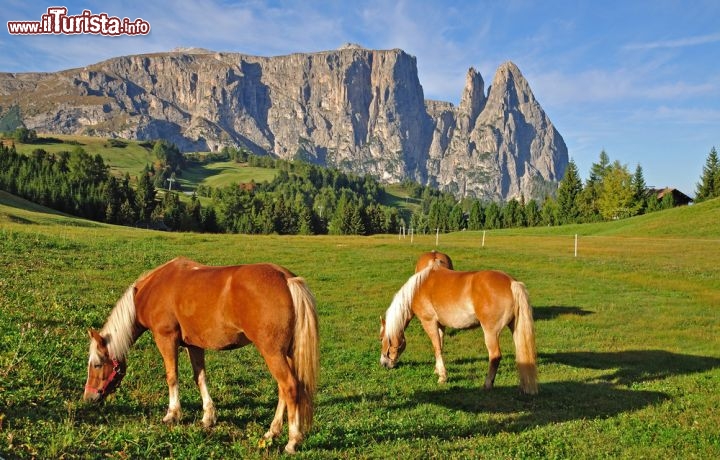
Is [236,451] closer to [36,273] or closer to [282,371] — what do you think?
[282,371]

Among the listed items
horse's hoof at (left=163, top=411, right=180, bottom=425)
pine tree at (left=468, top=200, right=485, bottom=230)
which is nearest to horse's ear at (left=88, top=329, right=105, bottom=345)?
horse's hoof at (left=163, top=411, right=180, bottom=425)

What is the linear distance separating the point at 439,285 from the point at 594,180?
370 ft

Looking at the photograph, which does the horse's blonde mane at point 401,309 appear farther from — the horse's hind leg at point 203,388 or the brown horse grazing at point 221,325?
the horse's hind leg at point 203,388

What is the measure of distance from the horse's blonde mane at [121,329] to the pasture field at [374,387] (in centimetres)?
89

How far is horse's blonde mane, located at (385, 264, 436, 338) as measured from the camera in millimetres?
11445

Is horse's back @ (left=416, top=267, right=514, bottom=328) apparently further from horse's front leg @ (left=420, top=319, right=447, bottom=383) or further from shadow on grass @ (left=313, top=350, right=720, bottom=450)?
shadow on grass @ (left=313, top=350, right=720, bottom=450)

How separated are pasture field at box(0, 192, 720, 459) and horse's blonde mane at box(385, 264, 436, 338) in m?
1.03

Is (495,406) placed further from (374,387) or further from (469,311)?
(374,387)

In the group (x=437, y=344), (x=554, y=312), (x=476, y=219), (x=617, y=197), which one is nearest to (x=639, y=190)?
(x=617, y=197)

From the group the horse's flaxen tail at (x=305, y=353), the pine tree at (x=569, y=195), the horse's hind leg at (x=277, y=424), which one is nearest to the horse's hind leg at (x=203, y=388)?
the horse's hind leg at (x=277, y=424)

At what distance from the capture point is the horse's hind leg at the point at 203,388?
6988 mm

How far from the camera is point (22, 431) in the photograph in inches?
228

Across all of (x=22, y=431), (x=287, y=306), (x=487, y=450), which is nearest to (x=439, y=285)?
(x=487, y=450)

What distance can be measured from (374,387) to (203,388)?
3861mm
